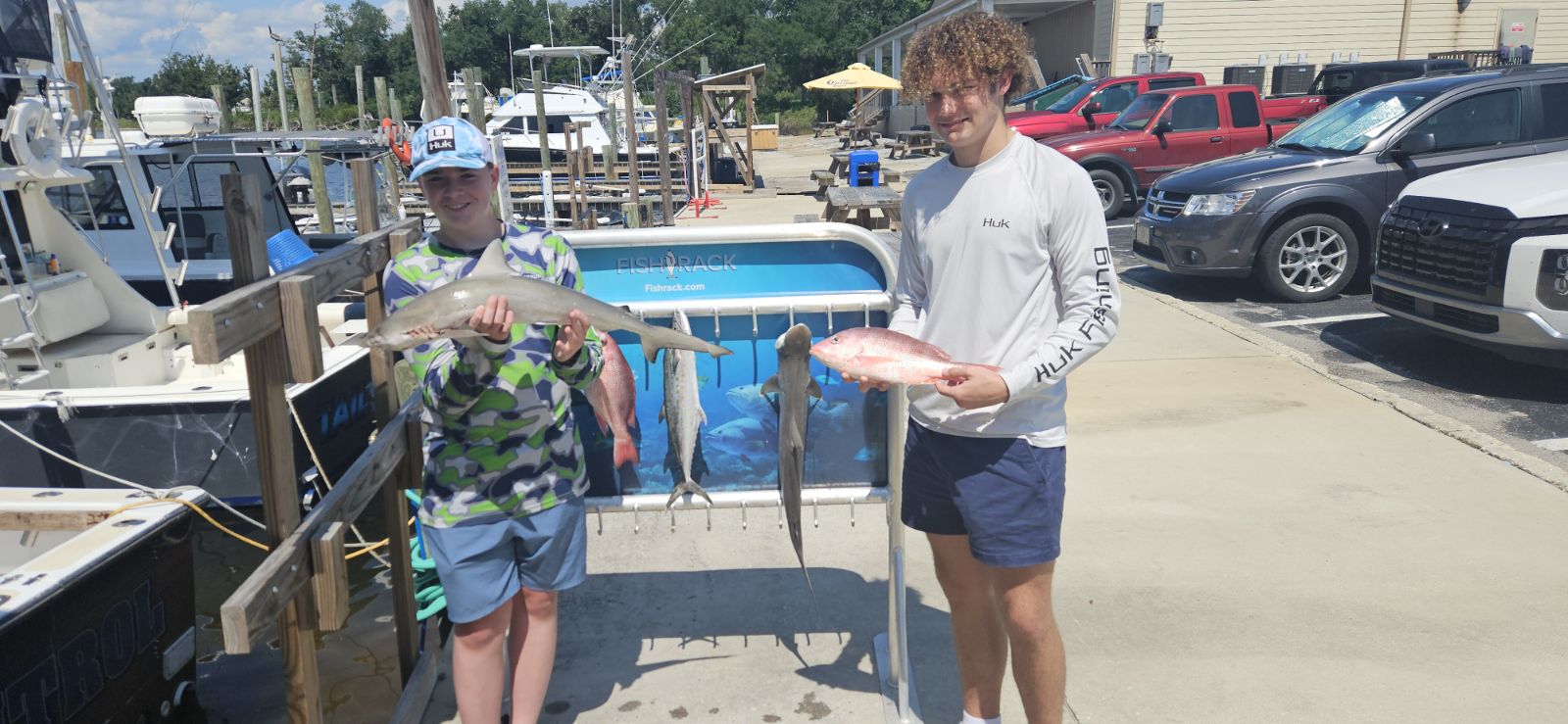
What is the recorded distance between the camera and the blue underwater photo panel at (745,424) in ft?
11.9

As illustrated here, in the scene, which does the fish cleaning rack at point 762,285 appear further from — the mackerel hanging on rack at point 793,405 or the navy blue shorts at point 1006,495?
the navy blue shorts at point 1006,495

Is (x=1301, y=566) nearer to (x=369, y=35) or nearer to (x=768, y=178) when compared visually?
(x=768, y=178)

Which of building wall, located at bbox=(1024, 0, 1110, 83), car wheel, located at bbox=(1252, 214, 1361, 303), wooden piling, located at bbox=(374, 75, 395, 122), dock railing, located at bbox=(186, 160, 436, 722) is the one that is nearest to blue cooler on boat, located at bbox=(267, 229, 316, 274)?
dock railing, located at bbox=(186, 160, 436, 722)

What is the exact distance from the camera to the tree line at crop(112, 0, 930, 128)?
59.5 meters

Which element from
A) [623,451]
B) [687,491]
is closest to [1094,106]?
[687,491]

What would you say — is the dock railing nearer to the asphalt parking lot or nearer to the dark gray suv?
the asphalt parking lot

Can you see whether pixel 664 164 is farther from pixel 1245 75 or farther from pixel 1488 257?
pixel 1245 75

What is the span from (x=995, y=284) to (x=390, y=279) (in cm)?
169

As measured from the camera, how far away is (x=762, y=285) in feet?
13.0

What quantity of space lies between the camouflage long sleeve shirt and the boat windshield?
31.4 feet

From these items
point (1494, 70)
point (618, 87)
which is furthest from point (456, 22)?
point (1494, 70)

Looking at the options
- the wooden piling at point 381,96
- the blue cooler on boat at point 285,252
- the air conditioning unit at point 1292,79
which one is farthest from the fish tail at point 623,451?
the air conditioning unit at point 1292,79

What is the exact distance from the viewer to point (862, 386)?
9.23 ft

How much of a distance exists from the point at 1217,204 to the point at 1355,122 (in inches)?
67.0
